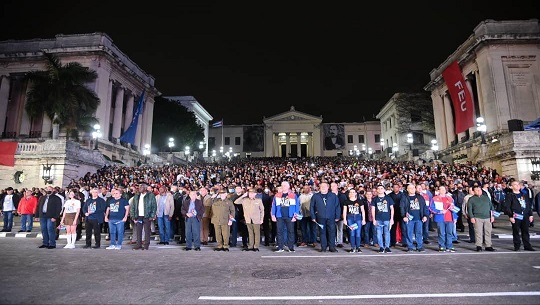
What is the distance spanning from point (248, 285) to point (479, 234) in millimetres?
6555

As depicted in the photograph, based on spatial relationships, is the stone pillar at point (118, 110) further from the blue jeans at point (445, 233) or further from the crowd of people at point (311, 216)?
the blue jeans at point (445, 233)

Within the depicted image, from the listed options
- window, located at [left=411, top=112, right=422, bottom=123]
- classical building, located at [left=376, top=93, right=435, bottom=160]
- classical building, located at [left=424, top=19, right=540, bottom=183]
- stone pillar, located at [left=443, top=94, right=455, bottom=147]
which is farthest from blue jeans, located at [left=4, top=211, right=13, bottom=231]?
window, located at [left=411, top=112, right=422, bottom=123]

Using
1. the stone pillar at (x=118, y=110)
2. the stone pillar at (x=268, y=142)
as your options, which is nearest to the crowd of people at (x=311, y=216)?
the stone pillar at (x=118, y=110)

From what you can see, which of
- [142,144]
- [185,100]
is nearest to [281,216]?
[142,144]

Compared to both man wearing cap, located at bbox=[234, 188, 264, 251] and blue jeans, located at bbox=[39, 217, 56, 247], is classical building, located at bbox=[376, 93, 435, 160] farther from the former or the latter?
blue jeans, located at bbox=[39, 217, 56, 247]

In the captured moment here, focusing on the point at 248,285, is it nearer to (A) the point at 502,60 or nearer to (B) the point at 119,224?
(B) the point at 119,224

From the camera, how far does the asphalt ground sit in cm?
468

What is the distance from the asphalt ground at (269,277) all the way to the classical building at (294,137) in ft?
246

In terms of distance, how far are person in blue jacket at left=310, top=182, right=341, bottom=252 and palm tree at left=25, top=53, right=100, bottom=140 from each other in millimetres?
25575

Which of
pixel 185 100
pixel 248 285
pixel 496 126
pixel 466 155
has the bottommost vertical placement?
pixel 248 285

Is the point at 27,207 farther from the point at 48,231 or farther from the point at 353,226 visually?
the point at 353,226

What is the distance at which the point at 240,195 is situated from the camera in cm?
1075

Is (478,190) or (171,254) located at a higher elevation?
(478,190)

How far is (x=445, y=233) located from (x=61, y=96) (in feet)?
95.2
